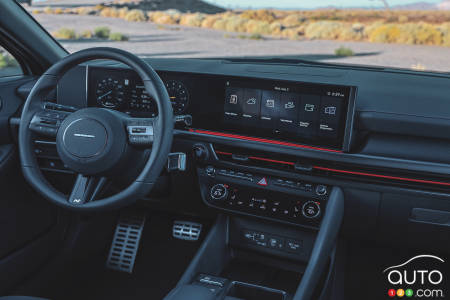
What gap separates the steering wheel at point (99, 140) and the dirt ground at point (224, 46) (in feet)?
3.12

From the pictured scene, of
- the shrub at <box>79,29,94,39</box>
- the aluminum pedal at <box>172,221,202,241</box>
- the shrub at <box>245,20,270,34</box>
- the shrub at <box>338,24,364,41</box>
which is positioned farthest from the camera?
the shrub at <box>245,20,270,34</box>

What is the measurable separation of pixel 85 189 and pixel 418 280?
6.22ft

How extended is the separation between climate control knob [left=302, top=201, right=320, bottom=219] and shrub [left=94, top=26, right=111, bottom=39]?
94.1 inches

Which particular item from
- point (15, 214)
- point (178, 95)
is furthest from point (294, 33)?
point (15, 214)

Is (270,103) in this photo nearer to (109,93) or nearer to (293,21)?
(109,93)

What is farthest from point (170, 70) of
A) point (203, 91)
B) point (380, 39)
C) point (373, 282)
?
point (380, 39)

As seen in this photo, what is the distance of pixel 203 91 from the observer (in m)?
2.38

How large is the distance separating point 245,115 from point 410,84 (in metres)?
0.87

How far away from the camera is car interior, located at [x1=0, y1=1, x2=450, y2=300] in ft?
6.43

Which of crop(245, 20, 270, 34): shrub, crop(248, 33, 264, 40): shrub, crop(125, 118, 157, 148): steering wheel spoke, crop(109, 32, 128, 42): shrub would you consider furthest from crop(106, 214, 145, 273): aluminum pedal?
crop(245, 20, 270, 34): shrub

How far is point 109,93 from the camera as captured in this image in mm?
2518

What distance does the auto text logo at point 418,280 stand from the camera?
8.56 feet

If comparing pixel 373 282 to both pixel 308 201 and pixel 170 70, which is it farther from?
pixel 170 70

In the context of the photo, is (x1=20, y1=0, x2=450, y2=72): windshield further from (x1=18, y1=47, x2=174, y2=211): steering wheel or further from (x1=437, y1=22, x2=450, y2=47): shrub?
(x1=18, y1=47, x2=174, y2=211): steering wheel
